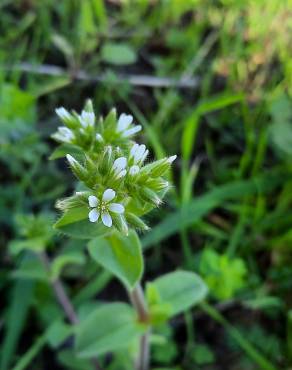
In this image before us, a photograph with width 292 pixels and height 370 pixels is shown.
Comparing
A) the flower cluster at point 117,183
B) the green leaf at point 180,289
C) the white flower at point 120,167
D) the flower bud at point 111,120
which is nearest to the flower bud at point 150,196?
the flower cluster at point 117,183

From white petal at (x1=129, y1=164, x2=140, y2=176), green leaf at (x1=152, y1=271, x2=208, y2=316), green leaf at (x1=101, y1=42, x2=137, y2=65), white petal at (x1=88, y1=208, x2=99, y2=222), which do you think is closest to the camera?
white petal at (x1=88, y1=208, x2=99, y2=222)

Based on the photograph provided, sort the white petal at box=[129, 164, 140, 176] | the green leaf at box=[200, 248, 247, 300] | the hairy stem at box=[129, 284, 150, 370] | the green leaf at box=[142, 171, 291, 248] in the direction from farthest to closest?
the green leaf at box=[142, 171, 291, 248] → the green leaf at box=[200, 248, 247, 300] → the hairy stem at box=[129, 284, 150, 370] → the white petal at box=[129, 164, 140, 176]

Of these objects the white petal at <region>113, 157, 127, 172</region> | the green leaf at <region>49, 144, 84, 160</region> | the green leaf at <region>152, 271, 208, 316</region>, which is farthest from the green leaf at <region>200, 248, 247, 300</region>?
the white petal at <region>113, 157, 127, 172</region>

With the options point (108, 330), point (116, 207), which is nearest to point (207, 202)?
point (108, 330)

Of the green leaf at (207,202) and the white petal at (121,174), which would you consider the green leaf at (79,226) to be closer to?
the white petal at (121,174)

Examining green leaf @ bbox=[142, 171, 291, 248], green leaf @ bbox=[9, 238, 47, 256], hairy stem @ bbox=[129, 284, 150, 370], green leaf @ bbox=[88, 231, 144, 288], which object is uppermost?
green leaf @ bbox=[9, 238, 47, 256]

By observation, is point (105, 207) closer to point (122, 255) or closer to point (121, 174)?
point (121, 174)

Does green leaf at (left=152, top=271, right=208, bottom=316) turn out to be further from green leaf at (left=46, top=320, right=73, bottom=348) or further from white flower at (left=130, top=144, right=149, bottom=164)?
white flower at (left=130, top=144, right=149, bottom=164)
